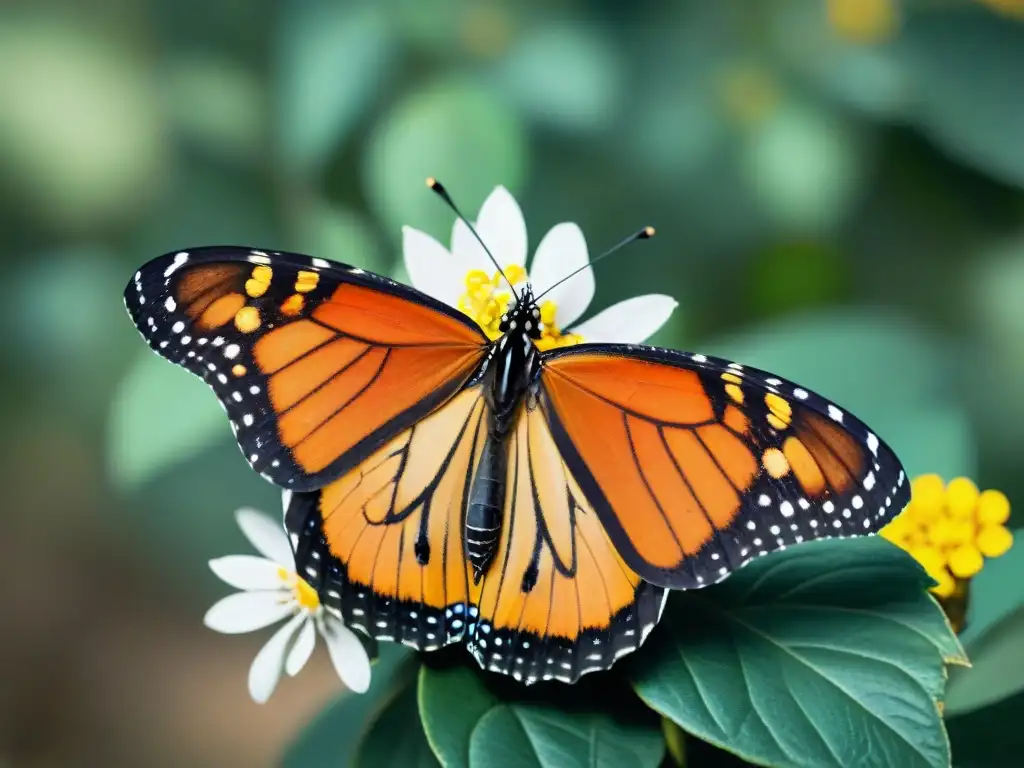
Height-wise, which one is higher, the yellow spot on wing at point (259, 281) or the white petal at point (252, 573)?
the yellow spot on wing at point (259, 281)

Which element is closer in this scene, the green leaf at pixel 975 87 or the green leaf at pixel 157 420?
the green leaf at pixel 157 420

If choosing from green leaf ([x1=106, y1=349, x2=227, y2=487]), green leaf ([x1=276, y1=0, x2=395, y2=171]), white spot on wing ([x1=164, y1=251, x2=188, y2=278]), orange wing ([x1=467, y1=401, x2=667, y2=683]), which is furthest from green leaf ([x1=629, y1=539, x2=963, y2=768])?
green leaf ([x1=276, y1=0, x2=395, y2=171])

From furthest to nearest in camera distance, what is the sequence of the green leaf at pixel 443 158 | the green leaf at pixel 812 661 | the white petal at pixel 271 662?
1. the green leaf at pixel 443 158
2. the white petal at pixel 271 662
3. the green leaf at pixel 812 661

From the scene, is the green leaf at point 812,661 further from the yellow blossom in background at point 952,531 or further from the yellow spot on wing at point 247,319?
the yellow spot on wing at point 247,319

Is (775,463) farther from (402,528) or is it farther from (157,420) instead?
(157,420)

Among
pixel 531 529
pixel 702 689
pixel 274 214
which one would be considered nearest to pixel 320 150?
pixel 274 214

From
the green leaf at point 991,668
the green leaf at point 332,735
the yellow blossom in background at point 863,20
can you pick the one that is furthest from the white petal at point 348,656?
the yellow blossom in background at point 863,20

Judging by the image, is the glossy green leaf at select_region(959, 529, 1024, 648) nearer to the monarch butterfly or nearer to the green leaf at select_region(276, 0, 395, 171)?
the monarch butterfly

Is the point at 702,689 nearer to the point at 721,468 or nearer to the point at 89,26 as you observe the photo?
the point at 721,468
